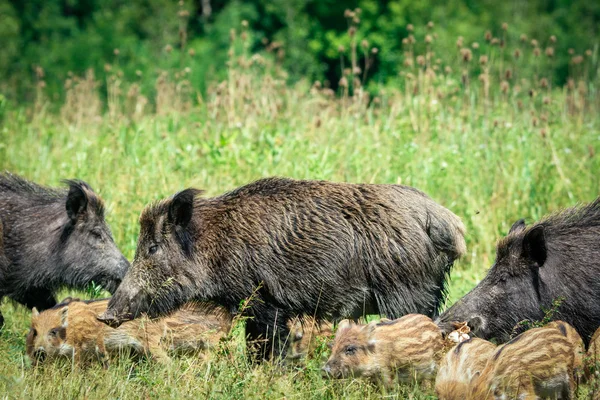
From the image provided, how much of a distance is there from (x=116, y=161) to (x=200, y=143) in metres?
0.97

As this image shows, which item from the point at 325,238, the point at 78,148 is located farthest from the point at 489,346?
the point at 78,148

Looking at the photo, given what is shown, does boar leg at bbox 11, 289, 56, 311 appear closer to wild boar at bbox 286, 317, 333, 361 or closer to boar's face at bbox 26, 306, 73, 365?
boar's face at bbox 26, 306, 73, 365

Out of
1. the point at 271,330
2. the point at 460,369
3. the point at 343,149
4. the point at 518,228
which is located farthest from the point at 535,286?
the point at 343,149

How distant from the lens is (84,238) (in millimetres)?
7555

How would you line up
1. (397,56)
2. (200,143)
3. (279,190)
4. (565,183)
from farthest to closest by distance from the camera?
1. (397,56)
2. (200,143)
3. (565,183)
4. (279,190)

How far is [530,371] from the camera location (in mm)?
4855

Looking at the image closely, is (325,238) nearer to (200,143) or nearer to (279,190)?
(279,190)

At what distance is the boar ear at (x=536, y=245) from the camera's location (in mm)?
5789

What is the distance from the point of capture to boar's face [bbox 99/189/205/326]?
6289mm

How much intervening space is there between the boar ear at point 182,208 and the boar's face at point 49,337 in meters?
0.96

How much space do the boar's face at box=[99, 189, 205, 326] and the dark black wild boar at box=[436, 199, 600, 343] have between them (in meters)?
1.80

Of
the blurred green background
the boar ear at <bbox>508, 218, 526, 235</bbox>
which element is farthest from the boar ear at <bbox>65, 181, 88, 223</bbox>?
the blurred green background

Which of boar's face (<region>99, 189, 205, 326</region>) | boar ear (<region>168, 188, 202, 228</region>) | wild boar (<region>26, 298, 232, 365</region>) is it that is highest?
boar ear (<region>168, 188, 202, 228</region>)

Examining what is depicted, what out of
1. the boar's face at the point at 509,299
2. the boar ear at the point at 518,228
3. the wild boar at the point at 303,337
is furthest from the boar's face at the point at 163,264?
the boar ear at the point at 518,228
